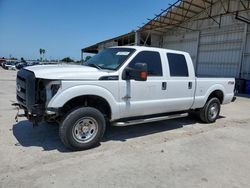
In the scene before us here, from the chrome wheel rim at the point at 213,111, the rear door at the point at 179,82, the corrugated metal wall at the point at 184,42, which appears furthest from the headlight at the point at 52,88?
the corrugated metal wall at the point at 184,42

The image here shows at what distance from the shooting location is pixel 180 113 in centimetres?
616

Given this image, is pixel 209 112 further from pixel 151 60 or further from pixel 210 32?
pixel 210 32

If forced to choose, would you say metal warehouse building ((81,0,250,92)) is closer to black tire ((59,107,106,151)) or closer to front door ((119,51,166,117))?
front door ((119,51,166,117))

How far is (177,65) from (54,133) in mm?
3366

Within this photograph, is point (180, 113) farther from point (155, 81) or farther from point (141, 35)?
point (141, 35)

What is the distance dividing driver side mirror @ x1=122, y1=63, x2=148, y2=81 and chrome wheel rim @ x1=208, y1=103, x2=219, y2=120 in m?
3.15

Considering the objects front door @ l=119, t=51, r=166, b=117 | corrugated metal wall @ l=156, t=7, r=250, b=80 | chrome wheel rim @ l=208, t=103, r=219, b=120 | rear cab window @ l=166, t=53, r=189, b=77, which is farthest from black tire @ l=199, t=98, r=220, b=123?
corrugated metal wall @ l=156, t=7, r=250, b=80

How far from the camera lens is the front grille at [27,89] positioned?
408 cm

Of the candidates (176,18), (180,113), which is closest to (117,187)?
(180,113)

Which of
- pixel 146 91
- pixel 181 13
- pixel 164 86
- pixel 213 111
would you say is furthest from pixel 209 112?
pixel 181 13

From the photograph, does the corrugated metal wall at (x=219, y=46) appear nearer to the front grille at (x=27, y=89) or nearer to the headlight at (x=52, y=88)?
the front grille at (x=27, y=89)

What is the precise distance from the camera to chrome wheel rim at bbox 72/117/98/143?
13.9 ft

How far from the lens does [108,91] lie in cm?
448

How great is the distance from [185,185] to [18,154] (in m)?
2.82
